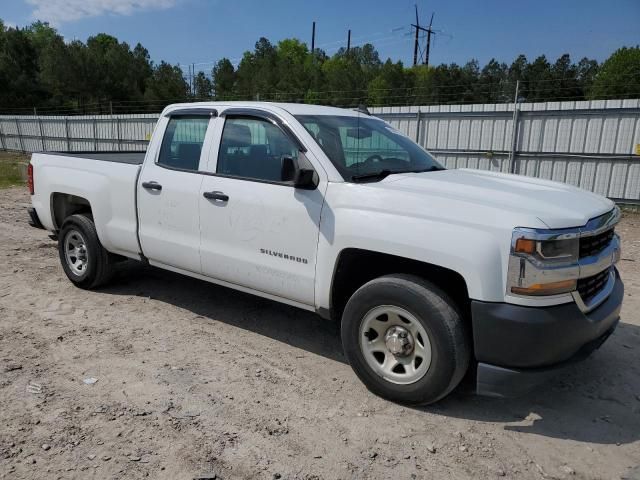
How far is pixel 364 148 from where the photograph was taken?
407 cm

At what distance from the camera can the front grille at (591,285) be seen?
122 inches

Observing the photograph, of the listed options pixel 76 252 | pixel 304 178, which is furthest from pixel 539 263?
pixel 76 252

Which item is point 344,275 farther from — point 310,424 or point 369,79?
point 369,79

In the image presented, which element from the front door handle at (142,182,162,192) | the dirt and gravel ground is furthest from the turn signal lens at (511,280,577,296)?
the front door handle at (142,182,162,192)

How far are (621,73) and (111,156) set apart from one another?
30.8 metres

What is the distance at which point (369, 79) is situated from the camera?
4316cm

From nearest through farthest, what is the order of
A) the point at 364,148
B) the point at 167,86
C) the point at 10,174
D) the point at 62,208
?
the point at 364,148 → the point at 62,208 → the point at 10,174 → the point at 167,86

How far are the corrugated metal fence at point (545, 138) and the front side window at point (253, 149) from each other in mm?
9728

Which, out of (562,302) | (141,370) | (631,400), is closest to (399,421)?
(562,302)

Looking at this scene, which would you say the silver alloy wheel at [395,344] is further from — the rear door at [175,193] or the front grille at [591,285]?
the rear door at [175,193]

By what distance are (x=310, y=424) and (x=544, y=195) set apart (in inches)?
81.7

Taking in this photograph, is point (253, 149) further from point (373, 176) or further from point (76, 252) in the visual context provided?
point (76, 252)

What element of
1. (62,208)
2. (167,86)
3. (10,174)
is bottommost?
(10,174)

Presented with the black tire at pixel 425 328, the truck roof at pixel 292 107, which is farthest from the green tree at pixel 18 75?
the black tire at pixel 425 328
